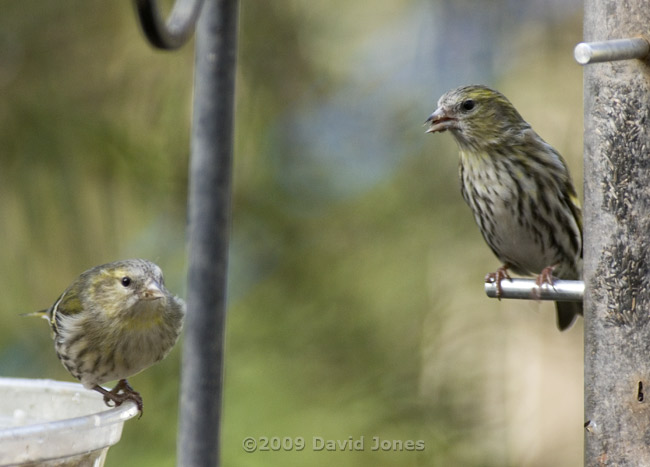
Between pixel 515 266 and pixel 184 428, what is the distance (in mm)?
1991

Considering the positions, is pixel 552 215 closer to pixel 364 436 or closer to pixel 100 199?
pixel 364 436

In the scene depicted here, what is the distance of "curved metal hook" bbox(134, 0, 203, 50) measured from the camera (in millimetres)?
1944

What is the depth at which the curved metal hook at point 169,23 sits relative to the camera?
1.94 meters

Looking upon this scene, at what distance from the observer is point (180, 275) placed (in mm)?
4707

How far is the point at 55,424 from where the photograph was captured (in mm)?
1861

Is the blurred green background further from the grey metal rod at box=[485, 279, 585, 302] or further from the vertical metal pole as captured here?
the vertical metal pole

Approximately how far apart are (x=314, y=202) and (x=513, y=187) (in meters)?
1.47

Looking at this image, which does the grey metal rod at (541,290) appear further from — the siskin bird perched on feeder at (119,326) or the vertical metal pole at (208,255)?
the siskin bird perched on feeder at (119,326)

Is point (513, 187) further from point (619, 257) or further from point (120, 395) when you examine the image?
point (120, 395)

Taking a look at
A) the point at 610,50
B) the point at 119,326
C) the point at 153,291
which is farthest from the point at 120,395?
the point at 610,50

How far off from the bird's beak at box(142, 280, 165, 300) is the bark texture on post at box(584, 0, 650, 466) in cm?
127

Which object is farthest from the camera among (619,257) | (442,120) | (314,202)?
(314,202)

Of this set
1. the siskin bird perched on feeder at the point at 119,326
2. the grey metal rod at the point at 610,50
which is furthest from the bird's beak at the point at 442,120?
the grey metal rod at the point at 610,50

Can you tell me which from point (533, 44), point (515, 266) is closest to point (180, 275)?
point (515, 266)
